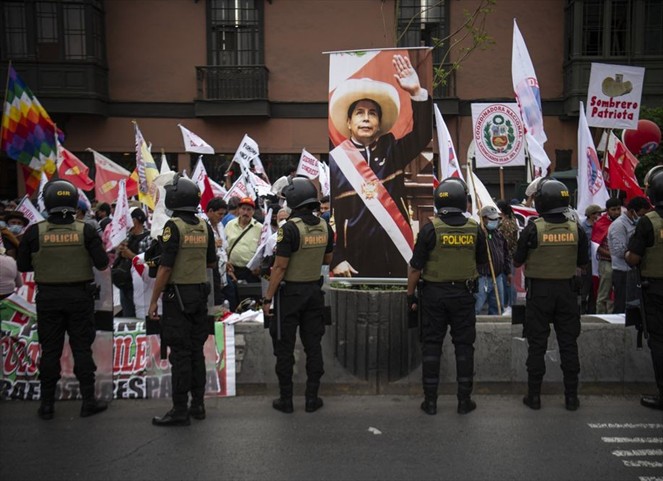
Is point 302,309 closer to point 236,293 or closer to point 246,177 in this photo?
point 236,293

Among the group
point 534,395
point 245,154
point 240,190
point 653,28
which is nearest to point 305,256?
point 534,395

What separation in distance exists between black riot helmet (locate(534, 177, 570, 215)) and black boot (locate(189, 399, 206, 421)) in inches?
130

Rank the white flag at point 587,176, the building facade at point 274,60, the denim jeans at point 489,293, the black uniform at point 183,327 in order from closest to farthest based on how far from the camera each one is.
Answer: the black uniform at point 183,327 → the denim jeans at point 489,293 → the white flag at point 587,176 → the building facade at point 274,60

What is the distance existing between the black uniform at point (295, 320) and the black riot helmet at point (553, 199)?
1935 mm

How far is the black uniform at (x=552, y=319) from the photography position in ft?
17.7

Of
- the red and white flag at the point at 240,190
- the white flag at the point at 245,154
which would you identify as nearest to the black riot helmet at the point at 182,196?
the red and white flag at the point at 240,190

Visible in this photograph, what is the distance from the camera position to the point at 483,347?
5.86 metres

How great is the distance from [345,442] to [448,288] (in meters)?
1.54

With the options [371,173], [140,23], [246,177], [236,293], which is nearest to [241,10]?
[140,23]

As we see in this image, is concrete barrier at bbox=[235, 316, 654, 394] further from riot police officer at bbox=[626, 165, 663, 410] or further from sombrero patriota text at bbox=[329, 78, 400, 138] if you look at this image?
sombrero patriota text at bbox=[329, 78, 400, 138]

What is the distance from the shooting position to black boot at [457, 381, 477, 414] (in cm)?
533

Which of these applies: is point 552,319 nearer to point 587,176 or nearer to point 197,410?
point 197,410

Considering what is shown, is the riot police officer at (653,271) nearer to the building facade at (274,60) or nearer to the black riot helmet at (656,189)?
the black riot helmet at (656,189)

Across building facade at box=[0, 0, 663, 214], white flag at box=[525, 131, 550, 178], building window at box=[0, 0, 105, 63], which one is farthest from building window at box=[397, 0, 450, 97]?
white flag at box=[525, 131, 550, 178]
